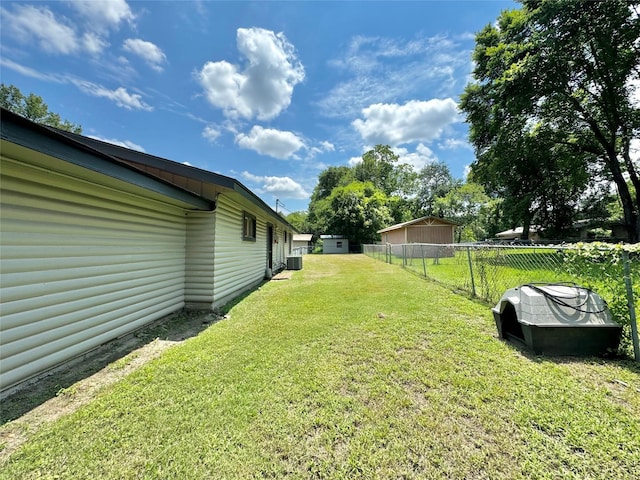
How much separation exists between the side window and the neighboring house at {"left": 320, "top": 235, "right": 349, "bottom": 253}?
78.9 ft

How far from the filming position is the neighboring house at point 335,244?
3186cm

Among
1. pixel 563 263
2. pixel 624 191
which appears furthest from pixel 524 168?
pixel 563 263

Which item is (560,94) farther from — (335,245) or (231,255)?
(335,245)

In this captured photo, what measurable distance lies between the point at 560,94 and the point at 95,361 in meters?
20.6

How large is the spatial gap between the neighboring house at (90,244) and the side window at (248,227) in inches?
58.2

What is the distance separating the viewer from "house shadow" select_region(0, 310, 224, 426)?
85.3 inches

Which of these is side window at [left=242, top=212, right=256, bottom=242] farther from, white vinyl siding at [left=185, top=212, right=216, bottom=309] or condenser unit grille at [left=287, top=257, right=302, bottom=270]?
condenser unit grille at [left=287, top=257, right=302, bottom=270]

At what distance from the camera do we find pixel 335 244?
32250mm

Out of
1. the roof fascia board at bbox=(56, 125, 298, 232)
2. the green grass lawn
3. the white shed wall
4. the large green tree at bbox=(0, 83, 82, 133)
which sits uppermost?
the large green tree at bbox=(0, 83, 82, 133)

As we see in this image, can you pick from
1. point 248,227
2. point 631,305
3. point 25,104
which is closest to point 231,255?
point 248,227

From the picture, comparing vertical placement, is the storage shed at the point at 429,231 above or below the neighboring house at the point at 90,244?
above

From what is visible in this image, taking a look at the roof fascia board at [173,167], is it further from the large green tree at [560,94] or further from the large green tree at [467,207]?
the large green tree at [467,207]

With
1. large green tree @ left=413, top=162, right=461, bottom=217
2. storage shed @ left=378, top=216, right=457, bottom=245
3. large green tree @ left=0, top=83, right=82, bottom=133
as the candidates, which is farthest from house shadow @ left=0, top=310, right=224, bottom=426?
large green tree @ left=413, top=162, right=461, bottom=217

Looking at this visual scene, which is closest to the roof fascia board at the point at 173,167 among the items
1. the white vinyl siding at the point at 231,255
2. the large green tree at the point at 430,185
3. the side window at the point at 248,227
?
the white vinyl siding at the point at 231,255
